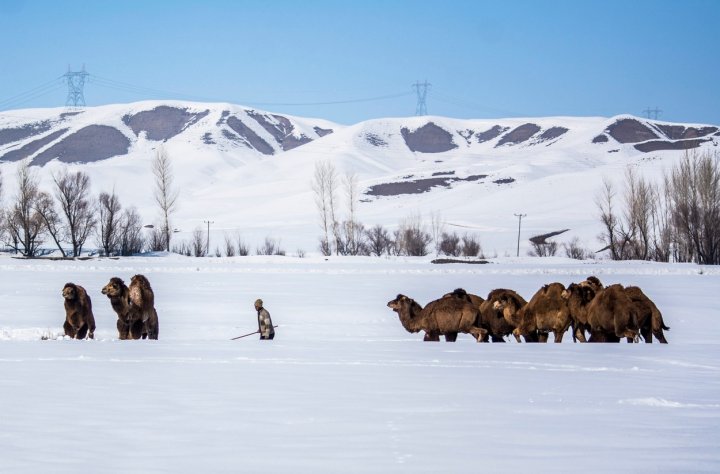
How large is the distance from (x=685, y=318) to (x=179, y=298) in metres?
15.0

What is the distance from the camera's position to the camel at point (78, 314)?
47.6ft

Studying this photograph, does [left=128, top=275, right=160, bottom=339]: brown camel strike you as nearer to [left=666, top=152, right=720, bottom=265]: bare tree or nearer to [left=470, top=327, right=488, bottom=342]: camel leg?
[left=470, top=327, right=488, bottom=342]: camel leg

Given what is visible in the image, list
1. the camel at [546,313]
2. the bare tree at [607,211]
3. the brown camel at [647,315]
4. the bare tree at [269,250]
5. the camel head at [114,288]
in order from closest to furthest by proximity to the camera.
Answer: the brown camel at [647,315]
the camel at [546,313]
the camel head at [114,288]
the bare tree at [269,250]
the bare tree at [607,211]

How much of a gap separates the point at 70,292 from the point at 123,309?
0.94 metres

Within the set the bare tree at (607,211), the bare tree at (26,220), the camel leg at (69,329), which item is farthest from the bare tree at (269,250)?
the camel leg at (69,329)

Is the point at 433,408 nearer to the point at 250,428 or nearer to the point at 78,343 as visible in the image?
the point at 250,428

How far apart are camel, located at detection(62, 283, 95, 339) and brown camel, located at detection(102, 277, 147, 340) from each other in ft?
1.95

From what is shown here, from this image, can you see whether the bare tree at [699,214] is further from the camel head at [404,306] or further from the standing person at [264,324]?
the standing person at [264,324]

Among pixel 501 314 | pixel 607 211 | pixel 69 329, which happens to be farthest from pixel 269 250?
pixel 501 314

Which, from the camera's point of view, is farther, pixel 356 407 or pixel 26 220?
pixel 26 220

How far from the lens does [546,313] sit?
13.3m

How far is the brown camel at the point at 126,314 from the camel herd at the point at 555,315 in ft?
15.0

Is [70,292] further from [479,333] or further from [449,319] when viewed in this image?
[479,333]

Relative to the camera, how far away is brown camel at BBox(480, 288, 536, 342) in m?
13.4
